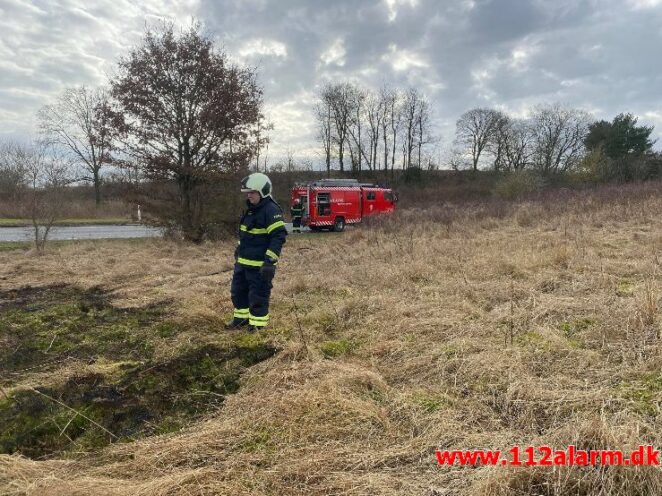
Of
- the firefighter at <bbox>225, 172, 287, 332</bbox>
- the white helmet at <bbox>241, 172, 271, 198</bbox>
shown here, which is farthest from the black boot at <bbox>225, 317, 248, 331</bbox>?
the white helmet at <bbox>241, 172, 271, 198</bbox>

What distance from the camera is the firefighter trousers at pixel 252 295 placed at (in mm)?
Answer: 4570

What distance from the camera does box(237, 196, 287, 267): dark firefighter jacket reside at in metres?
4.52

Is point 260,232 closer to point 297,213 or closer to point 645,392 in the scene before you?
point 645,392

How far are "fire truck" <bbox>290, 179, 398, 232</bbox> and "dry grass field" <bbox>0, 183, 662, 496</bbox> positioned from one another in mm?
12945

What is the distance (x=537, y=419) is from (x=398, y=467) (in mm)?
920

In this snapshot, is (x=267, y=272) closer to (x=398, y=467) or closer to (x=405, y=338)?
(x=405, y=338)

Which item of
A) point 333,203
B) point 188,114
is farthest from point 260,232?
point 333,203

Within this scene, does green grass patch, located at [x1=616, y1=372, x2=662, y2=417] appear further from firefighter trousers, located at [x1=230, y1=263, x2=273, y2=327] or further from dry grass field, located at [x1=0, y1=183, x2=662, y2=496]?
firefighter trousers, located at [x1=230, y1=263, x2=273, y2=327]

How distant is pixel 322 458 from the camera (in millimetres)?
2201

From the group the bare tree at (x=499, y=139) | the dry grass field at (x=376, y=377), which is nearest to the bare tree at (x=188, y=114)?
the dry grass field at (x=376, y=377)

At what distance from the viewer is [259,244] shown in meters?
4.66

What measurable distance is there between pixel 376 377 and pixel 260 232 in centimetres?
225

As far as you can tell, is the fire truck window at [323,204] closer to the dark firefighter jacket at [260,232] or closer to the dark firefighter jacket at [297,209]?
the dark firefighter jacket at [297,209]

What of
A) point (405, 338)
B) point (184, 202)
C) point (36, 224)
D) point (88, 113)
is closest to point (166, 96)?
point (184, 202)
